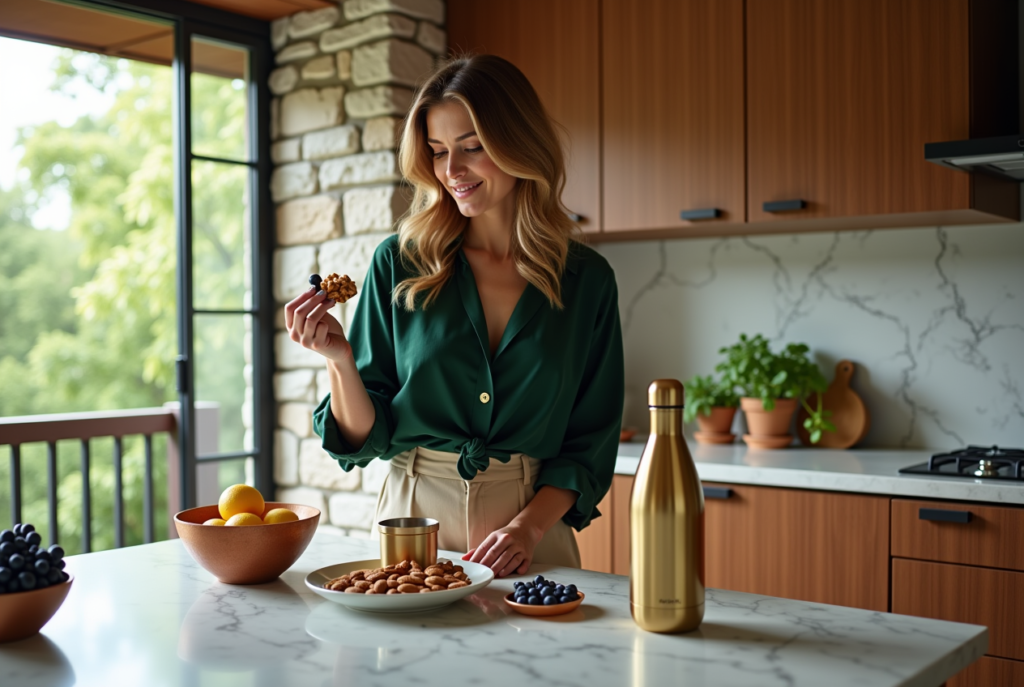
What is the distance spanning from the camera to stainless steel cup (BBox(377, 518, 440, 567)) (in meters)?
1.40

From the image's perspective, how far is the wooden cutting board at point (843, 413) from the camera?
10.1ft

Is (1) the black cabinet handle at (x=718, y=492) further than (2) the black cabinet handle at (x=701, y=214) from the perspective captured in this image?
No

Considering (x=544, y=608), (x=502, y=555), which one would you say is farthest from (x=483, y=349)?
(x=544, y=608)

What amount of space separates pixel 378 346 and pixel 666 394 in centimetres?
89

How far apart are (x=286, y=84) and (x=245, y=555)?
2682 millimetres

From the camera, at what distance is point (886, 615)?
1280 mm

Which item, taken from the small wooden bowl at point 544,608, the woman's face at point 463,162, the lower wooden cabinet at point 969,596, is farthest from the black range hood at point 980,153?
the small wooden bowl at point 544,608

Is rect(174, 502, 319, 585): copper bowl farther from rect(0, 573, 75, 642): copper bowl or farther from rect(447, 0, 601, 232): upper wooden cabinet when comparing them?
rect(447, 0, 601, 232): upper wooden cabinet

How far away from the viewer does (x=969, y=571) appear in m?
2.37

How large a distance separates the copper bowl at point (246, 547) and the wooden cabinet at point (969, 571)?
1.68 meters

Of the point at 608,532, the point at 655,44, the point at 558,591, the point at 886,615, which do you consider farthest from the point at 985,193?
the point at 558,591

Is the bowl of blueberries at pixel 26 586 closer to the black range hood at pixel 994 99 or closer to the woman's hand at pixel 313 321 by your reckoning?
the woman's hand at pixel 313 321

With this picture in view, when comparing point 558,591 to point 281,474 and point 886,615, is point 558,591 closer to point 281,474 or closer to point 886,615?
point 886,615

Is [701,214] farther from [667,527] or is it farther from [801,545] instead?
[667,527]
